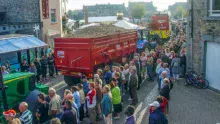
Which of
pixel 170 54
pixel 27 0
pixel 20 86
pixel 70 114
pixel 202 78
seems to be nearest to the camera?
pixel 70 114

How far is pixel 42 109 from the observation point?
8.85 meters

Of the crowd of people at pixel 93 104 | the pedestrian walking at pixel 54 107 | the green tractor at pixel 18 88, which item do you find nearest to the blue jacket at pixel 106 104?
the crowd of people at pixel 93 104

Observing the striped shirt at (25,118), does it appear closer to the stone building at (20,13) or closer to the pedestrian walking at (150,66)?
the pedestrian walking at (150,66)

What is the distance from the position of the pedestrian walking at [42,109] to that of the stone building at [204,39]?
9467 millimetres

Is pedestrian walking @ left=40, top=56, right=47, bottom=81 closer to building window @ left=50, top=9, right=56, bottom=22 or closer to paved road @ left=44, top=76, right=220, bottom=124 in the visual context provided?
paved road @ left=44, top=76, right=220, bottom=124

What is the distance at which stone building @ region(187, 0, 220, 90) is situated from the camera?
1481 cm

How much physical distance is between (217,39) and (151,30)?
67.4 feet

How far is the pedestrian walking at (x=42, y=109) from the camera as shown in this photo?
346 inches

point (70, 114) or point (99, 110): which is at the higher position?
point (70, 114)

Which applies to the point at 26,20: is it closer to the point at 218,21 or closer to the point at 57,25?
the point at 57,25

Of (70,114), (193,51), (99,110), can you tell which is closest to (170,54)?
(193,51)

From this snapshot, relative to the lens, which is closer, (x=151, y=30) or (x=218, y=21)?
(x=218, y=21)

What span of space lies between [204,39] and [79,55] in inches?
268

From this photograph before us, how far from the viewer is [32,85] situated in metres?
10.9
